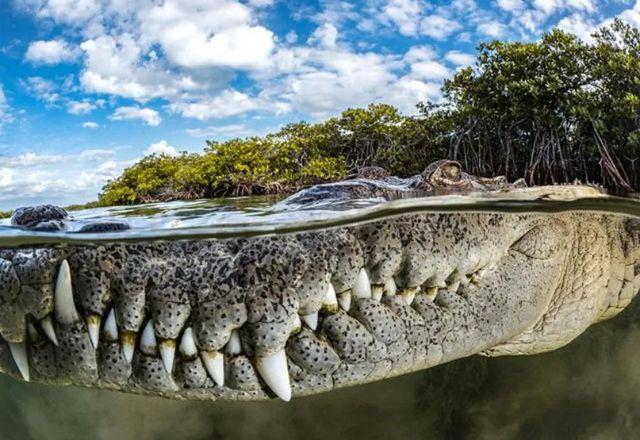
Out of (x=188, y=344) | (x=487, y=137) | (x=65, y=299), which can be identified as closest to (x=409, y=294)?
(x=188, y=344)

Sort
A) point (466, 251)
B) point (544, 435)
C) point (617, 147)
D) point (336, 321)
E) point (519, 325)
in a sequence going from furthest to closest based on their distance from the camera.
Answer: point (617, 147) < point (544, 435) < point (519, 325) < point (466, 251) < point (336, 321)

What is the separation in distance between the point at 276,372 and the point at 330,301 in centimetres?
31

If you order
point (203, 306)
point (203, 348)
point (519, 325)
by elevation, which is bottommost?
point (519, 325)

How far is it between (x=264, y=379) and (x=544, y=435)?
368 centimetres

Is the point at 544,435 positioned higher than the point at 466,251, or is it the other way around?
the point at 466,251

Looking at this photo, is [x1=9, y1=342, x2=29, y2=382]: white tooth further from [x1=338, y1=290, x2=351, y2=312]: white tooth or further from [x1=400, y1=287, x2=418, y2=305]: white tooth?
[x1=400, y1=287, x2=418, y2=305]: white tooth

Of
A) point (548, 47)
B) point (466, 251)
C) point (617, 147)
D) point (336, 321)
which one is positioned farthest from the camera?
point (548, 47)

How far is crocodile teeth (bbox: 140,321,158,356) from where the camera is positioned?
1907 millimetres

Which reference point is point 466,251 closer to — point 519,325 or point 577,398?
point 519,325

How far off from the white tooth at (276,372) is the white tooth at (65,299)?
0.63 metres

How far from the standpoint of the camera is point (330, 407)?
16.3ft

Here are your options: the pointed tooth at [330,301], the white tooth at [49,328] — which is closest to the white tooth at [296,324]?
the pointed tooth at [330,301]

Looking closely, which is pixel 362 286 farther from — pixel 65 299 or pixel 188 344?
pixel 65 299


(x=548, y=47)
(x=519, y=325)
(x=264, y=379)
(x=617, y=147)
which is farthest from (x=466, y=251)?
(x=548, y=47)
